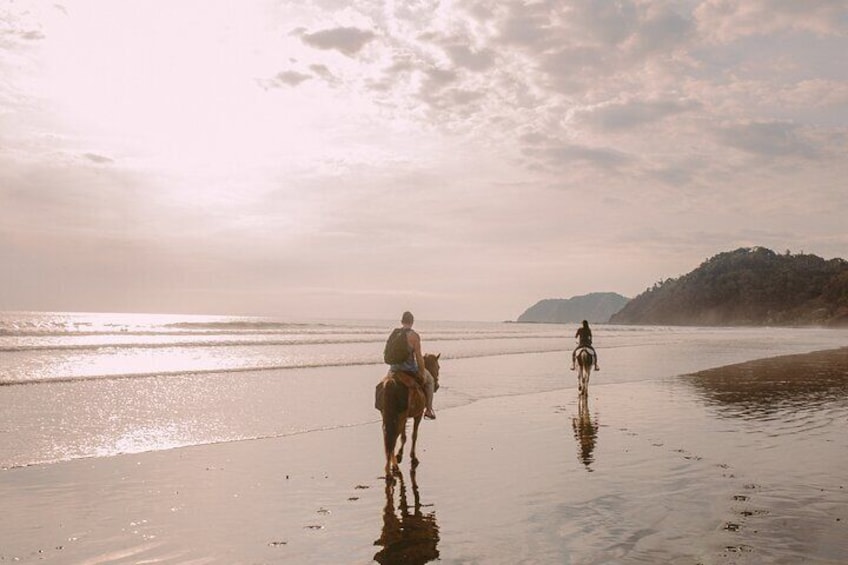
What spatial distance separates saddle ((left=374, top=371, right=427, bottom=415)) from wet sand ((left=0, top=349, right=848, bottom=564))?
1.15 metres

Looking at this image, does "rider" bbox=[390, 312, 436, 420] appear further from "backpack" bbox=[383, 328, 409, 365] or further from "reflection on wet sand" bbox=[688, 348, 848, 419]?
"reflection on wet sand" bbox=[688, 348, 848, 419]

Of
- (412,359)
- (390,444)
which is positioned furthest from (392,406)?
(412,359)

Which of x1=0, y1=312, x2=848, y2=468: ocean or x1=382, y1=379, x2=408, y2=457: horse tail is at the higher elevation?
x1=382, y1=379, x2=408, y2=457: horse tail

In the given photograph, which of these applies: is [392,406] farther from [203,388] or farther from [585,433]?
[203,388]

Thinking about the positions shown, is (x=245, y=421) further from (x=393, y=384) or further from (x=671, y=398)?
(x=671, y=398)

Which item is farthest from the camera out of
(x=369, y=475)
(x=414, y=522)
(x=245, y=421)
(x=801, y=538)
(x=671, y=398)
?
(x=671, y=398)

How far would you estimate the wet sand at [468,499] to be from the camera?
7.16 meters

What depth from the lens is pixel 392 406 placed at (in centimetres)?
1152

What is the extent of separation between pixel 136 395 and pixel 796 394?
914 inches

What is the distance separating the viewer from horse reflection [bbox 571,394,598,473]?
40.6ft

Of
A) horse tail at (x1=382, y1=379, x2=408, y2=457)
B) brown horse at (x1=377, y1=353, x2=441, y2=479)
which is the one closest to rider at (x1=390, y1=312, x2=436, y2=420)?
brown horse at (x1=377, y1=353, x2=441, y2=479)

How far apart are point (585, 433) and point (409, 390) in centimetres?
568

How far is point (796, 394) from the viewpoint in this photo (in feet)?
71.8

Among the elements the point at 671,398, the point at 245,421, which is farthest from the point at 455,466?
the point at 671,398
